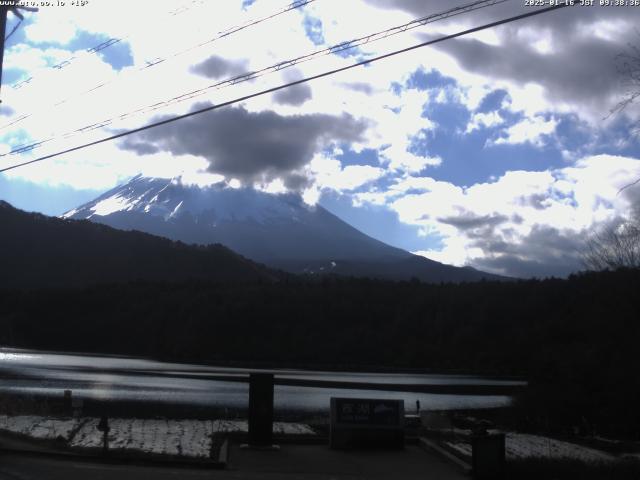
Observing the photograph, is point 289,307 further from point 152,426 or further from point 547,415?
point 152,426

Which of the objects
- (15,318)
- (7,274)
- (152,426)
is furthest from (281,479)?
(7,274)

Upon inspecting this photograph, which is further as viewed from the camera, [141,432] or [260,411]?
[141,432]

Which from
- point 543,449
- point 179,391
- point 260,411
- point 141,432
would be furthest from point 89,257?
point 543,449

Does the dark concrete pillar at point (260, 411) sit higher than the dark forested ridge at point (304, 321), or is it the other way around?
the dark forested ridge at point (304, 321)

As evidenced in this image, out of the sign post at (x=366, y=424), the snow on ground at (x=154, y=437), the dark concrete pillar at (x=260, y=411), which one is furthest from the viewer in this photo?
the sign post at (x=366, y=424)

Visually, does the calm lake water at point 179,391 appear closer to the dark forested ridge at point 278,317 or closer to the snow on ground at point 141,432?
the snow on ground at point 141,432

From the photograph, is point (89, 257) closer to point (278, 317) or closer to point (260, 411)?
point (278, 317)

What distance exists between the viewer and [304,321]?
405ft

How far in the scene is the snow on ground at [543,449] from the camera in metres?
17.9

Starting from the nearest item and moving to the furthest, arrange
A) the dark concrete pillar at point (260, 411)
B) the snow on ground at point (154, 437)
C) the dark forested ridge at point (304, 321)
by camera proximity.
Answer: the snow on ground at point (154, 437) → the dark concrete pillar at point (260, 411) → the dark forested ridge at point (304, 321)

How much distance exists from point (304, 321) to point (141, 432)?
10405cm

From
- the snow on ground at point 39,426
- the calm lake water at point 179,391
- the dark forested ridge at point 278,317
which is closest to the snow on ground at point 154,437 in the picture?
the snow on ground at point 39,426

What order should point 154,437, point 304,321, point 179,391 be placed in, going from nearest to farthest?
point 154,437
point 179,391
point 304,321

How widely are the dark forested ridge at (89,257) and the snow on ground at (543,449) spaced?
13608 centimetres
